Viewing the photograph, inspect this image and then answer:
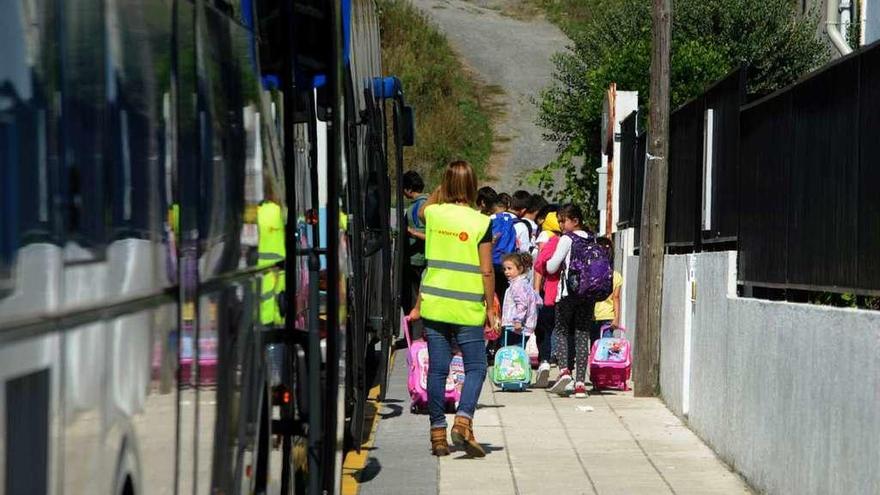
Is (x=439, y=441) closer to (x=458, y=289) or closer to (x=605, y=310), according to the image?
(x=458, y=289)

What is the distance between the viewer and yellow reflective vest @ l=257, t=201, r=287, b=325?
6383 mm

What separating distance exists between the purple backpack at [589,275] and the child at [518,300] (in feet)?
4.10

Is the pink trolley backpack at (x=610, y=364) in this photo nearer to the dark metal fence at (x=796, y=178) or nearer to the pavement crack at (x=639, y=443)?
the pavement crack at (x=639, y=443)

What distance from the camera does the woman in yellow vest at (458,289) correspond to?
1155cm

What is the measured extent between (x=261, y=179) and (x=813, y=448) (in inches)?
139

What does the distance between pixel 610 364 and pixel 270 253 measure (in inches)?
396

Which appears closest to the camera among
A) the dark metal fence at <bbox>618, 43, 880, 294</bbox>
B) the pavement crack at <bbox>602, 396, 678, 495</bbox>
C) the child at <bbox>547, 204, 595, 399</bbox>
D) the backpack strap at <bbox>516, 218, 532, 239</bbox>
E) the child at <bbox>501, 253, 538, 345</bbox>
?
the dark metal fence at <bbox>618, 43, 880, 294</bbox>

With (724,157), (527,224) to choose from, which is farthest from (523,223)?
(724,157)

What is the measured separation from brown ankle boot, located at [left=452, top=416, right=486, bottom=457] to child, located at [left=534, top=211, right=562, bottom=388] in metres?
5.20

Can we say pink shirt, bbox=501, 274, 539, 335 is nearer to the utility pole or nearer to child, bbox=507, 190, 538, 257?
the utility pole

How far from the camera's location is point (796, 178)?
32.1 ft

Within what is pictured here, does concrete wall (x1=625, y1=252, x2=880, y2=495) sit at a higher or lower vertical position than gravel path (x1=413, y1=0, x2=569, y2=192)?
lower

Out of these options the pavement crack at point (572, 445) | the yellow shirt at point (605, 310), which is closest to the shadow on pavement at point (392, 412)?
the pavement crack at point (572, 445)

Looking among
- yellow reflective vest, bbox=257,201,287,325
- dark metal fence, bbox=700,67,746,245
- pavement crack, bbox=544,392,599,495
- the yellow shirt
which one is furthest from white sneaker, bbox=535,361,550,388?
yellow reflective vest, bbox=257,201,287,325
